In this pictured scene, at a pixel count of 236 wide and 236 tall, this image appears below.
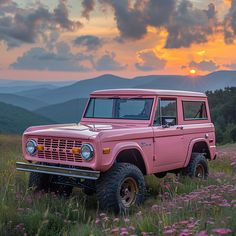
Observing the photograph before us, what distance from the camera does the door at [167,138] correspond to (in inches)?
325

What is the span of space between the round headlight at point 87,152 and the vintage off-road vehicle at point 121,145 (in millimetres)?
15

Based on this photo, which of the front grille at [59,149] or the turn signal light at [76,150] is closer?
the turn signal light at [76,150]

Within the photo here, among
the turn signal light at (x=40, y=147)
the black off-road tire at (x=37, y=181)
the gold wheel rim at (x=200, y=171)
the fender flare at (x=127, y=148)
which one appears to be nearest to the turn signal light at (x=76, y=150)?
the fender flare at (x=127, y=148)

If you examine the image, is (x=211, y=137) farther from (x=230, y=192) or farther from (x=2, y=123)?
(x=2, y=123)

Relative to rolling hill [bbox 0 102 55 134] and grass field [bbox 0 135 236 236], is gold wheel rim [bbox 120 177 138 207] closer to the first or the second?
grass field [bbox 0 135 236 236]

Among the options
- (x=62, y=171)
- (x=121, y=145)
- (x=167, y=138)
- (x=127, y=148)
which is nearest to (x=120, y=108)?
(x=167, y=138)

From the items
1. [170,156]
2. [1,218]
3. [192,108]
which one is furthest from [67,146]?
[192,108]

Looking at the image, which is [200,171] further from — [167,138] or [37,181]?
[37,181]

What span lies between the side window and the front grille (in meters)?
1.93

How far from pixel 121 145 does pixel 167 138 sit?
1571 millimetres

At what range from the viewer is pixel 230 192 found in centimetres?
628

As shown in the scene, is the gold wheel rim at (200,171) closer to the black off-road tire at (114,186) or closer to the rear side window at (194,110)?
the rear side window at (194,110)

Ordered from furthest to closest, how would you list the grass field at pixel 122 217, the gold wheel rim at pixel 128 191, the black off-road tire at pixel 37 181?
the black off-road tire at pixel 37 181 < the gold wheel rim at pixel 128 191 < the grass field at pixel 122 217

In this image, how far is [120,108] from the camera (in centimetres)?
889
